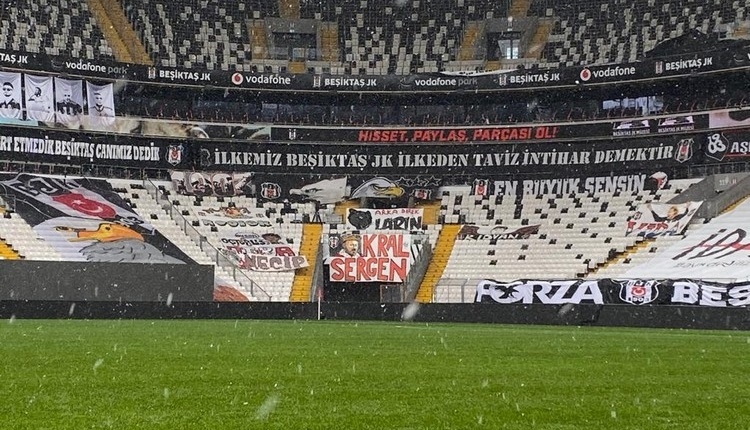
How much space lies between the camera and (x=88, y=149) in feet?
142

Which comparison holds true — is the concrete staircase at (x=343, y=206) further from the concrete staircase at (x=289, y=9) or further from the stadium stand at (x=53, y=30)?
the stadium stand at (x=53, y=30)

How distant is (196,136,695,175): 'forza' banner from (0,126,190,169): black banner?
6.16 ft

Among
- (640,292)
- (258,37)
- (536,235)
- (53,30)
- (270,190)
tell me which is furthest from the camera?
(258,37)

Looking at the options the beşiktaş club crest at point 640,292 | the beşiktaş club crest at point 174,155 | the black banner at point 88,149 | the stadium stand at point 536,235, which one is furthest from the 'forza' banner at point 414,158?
the beşiktaş club crest at point 640,292

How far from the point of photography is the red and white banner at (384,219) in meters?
42.7

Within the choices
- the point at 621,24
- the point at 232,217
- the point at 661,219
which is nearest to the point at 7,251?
the point at 232,217

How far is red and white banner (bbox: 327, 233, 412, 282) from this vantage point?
1554 inches

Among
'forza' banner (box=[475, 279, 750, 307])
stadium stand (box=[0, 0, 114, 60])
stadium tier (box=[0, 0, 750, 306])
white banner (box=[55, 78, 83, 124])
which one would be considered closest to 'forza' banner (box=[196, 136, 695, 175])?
stadium tier (box=[0, 0, 750, 306])

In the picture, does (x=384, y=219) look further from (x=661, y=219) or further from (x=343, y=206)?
(x=661, y=219)

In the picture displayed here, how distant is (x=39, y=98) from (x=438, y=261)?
1912cm

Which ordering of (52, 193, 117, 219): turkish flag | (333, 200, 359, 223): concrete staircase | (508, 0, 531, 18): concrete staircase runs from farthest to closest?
(508, 0, 531, 18): concrete staircase → (333, 200, 359, 223): concrete staircase → (52, 193, 117, 219): turkish flag

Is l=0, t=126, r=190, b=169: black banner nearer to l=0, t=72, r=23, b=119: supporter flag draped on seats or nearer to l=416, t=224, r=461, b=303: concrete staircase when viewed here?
l=0, t=72, r=23, b=119: supporter flag draped on seats

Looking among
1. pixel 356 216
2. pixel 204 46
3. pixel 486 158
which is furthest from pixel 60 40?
pixel 486 158

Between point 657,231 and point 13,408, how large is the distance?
1414 inches
